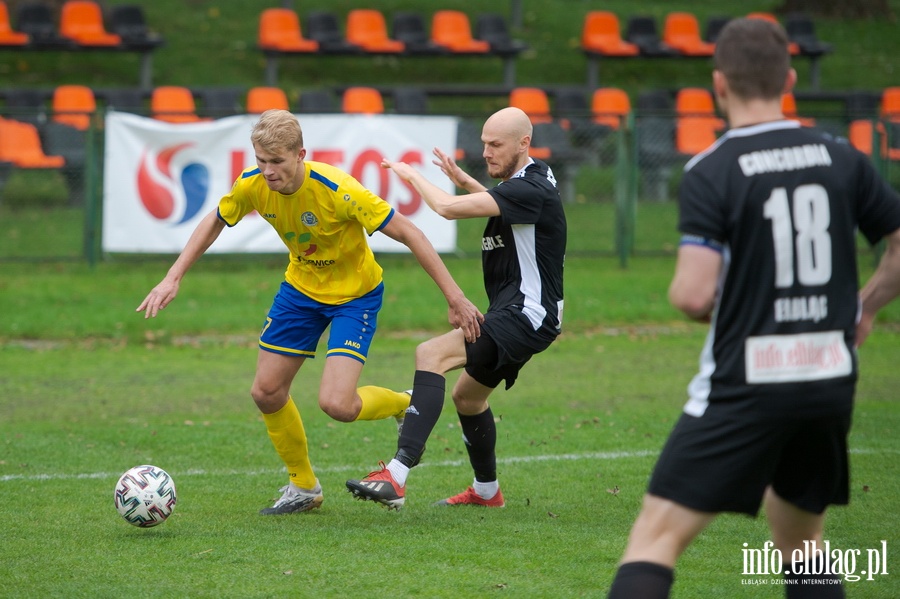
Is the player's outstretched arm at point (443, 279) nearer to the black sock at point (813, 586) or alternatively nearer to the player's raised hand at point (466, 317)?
the player's raised hand at point (466, 317)

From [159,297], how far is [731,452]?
3163mm

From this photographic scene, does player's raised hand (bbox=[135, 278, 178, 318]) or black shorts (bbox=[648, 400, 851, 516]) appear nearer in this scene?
black shorts (bbox=[648, 400, 851, 516])

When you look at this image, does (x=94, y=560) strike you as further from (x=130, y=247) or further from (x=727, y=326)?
(x=130, y=247)

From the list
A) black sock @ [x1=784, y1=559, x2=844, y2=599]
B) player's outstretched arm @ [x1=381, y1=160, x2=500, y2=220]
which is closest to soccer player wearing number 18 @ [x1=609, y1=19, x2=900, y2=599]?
black sock @ [x1=784, y1=559, x2=844, y2=599]

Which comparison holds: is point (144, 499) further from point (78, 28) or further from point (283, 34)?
point (78, 28)

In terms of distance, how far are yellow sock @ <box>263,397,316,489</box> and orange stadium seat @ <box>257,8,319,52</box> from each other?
56.0 feet

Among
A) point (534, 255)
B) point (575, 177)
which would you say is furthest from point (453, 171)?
point (575, 177)

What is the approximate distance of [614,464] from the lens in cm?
689

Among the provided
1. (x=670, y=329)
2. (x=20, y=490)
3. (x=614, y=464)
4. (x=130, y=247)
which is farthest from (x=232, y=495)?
(x=130, y=247)

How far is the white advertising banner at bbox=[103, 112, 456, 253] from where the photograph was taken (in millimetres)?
13281

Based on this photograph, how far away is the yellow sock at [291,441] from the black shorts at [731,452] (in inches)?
116

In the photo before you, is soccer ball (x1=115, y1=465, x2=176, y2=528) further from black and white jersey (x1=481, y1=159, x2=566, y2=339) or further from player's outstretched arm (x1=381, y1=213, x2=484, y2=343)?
black and white jersey (x1=481, y1=159, x2=566, y2=339)

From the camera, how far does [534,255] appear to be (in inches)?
221

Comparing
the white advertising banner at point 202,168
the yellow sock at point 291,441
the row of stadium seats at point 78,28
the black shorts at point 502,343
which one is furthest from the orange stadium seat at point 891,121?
the row of stadium seats at point 78,28
